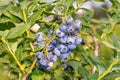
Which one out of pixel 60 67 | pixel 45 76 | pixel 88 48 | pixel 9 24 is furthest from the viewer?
pixel 88 48

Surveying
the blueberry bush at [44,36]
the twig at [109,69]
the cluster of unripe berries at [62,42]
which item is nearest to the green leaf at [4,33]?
the blueberry bush at [44,36]

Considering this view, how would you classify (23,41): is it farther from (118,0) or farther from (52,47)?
(118,0)

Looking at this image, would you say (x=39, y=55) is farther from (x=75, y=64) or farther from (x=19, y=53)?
(x=75, y=64)

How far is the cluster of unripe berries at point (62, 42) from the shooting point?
1.01 metres

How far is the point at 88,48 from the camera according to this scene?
1.50 m

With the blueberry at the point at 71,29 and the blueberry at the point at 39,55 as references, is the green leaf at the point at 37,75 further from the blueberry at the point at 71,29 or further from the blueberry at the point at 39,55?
the blueberry at the point at 71,29

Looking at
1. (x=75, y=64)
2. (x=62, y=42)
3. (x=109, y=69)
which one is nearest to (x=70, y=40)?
(x=62, y=42)

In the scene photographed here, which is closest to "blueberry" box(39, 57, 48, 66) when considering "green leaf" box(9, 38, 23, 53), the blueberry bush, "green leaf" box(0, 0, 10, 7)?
the blueberry bush

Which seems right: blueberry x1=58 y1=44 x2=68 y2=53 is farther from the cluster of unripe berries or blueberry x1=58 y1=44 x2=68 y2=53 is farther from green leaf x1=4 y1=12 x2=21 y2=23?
green leaf x1=4 y1=12 x2=21 y2=23

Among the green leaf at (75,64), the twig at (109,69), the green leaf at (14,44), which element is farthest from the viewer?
the green leaf at (75,64)

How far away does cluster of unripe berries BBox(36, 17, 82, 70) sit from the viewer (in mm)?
1011

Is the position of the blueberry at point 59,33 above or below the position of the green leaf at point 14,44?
above

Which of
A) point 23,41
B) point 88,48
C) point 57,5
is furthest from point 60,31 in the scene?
point 88,48

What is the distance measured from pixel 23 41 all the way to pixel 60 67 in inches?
11.8
